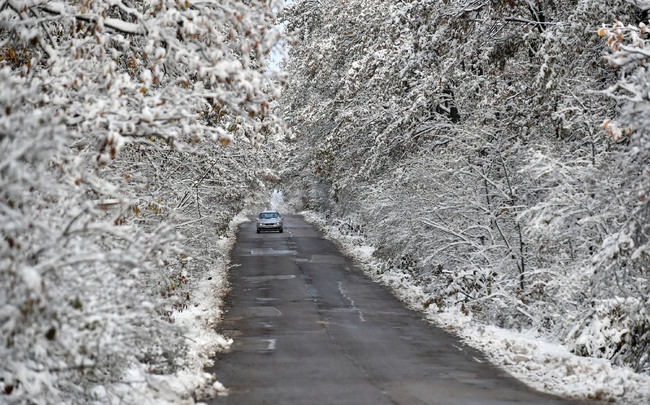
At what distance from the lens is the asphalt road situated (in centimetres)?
1131

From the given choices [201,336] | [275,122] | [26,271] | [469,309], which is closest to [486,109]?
[469,309]

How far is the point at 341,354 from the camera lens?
14.9 metres

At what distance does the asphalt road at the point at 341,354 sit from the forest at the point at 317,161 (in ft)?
2.63

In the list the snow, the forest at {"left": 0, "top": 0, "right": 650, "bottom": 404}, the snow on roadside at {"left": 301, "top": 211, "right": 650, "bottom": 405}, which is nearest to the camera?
the forest at {"left": 0, "top": 0, "right": 650, "bottom": 404}

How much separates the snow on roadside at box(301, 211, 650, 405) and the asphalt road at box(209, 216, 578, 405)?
1.20ft

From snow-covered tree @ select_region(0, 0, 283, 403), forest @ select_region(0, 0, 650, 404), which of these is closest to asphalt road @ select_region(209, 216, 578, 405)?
forest @ select_region(0, 0, 650, 404)

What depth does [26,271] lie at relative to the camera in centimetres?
660

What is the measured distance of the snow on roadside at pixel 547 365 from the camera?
11.2 metres

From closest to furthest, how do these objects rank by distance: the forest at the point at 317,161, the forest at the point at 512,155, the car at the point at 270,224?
the forest at the point at 317,161 < the forest at the point at 512,155 < the car at the point at 270,224

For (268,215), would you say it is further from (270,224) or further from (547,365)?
(547,365)

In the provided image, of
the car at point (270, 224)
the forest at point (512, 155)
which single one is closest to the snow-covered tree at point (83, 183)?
the forest at point (512, 155)

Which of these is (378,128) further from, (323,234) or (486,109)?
(323,234)

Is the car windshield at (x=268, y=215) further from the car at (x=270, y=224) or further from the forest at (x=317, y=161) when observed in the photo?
the forest at (x=317, y=161)

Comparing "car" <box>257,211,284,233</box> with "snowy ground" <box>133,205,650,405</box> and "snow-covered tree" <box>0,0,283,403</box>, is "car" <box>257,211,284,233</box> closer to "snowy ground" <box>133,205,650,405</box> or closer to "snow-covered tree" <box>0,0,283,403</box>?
"snowy ground" <box>133,205,650,405</box>
